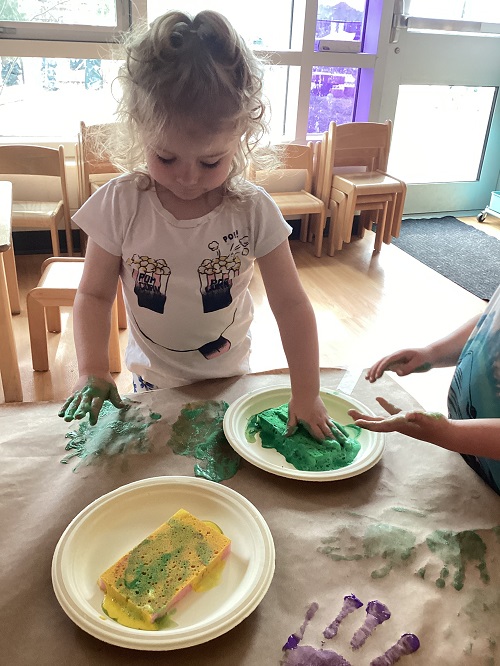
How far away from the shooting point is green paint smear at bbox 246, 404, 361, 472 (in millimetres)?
794

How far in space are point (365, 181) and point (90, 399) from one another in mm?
3158

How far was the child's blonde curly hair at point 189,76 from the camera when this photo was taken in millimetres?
767

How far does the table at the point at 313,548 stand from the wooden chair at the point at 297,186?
2.82m

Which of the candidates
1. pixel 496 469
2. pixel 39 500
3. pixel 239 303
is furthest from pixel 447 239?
pixel 39 500

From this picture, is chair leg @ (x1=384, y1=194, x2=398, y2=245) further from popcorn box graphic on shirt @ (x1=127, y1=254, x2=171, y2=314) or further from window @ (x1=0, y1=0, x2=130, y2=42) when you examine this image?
popcorn box graphic on shirt @ (x1=127, y1=254, x2=171, y2=314)

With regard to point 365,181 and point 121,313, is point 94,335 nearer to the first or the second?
point 121,313

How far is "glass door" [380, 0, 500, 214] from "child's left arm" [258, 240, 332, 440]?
3508 millimetres

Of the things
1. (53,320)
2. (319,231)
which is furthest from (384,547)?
(319,231)

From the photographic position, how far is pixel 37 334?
7.16ft

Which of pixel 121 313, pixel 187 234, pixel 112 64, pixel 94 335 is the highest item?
pixel 112 64

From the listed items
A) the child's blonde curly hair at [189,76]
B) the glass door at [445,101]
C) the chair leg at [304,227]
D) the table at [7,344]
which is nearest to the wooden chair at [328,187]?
the chair leg at [304,227]

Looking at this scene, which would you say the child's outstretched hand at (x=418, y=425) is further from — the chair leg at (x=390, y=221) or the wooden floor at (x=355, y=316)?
the chair leg at (x=390, y=221)

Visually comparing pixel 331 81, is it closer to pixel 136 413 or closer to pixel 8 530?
A: pixel 136 413

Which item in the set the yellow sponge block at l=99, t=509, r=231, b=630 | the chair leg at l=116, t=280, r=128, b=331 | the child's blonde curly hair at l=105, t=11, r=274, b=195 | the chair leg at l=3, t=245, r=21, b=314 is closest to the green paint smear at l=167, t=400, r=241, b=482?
the yellow sponge block at l=99, t=509, r=231, b=630
